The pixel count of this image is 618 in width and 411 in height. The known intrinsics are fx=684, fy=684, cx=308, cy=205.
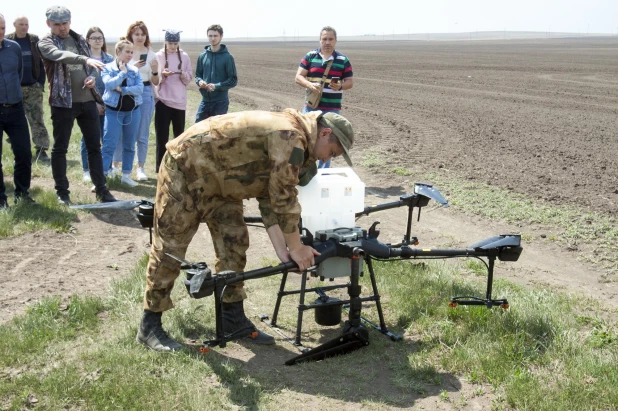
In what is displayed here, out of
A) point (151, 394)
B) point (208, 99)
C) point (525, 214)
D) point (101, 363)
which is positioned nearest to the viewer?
point (151, 394)

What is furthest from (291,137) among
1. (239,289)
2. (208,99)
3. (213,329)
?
(208,99)

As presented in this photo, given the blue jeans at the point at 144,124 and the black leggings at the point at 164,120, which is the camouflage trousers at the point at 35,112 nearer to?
the blue jeans at the point at 144,124

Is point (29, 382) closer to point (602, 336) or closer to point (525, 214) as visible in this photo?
point (602, 336)

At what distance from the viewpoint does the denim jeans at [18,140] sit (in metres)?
7.73

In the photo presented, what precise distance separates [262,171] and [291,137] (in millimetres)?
378

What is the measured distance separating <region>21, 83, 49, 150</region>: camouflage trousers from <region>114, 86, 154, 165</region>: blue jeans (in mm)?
1735

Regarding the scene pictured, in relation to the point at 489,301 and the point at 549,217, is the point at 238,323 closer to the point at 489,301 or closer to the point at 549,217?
the point at 489,301

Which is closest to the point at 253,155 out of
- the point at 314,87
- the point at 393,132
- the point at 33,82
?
the point at 314,87

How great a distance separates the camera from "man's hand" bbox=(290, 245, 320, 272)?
4391 millimetres

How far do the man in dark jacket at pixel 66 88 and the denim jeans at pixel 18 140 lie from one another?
32cm

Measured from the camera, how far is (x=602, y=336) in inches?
196

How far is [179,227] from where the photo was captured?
4555 millimetres

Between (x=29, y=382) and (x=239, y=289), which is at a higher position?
(x=239, y=289)

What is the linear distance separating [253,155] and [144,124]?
5.76m
